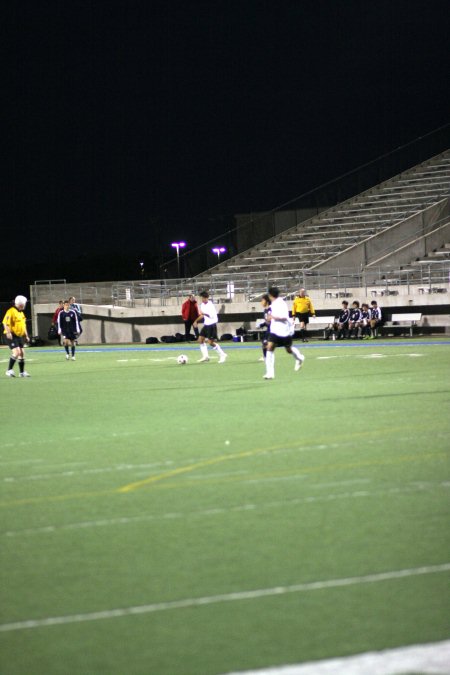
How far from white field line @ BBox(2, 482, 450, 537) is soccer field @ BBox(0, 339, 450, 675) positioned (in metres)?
0.02

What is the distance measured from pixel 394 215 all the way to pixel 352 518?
48.2 m

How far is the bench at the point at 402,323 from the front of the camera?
43031mm

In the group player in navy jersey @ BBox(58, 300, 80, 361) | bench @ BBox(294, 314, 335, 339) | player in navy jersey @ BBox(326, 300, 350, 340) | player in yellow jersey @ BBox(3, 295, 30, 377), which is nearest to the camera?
player in yellow jersey @ BBox(3, 295, 30, 377)

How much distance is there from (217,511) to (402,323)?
120 ft

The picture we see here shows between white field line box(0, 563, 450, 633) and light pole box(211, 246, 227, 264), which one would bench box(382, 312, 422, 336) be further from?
white field line box(0, 563, 450, 633)

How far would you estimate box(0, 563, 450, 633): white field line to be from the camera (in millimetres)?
5156

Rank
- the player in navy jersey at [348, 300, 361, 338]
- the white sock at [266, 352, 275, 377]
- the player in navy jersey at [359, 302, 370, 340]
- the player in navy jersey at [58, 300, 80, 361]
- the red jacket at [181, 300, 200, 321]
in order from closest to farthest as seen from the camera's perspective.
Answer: the white sock at [266, 352, 275, 377] → the player in navy jersey at [58, 300, 80, 361] → the player in navy jersey at [359, 302, 370, 340] → the player in navy jersey at [348, 300, 361, 338] → the red jacket at [181, 300, 200, 321]

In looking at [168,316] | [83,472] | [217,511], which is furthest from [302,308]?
[217,511]

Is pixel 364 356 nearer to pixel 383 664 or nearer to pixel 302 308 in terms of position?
pixel 302 308

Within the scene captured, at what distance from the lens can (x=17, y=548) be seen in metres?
6.81

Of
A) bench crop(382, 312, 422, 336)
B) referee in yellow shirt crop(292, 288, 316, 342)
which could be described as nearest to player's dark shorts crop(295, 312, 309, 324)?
referee in yellow shirt crop(292, 288, 316, 342)

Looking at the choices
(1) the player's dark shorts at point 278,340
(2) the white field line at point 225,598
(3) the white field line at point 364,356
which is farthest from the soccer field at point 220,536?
(3) the white field line at point 364,356

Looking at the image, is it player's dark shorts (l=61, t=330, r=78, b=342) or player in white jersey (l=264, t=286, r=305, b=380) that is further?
player's dark shorts (l=61, t=330, r=78, b=342)

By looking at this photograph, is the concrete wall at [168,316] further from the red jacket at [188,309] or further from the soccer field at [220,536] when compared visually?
the soccer field at [220,536]
